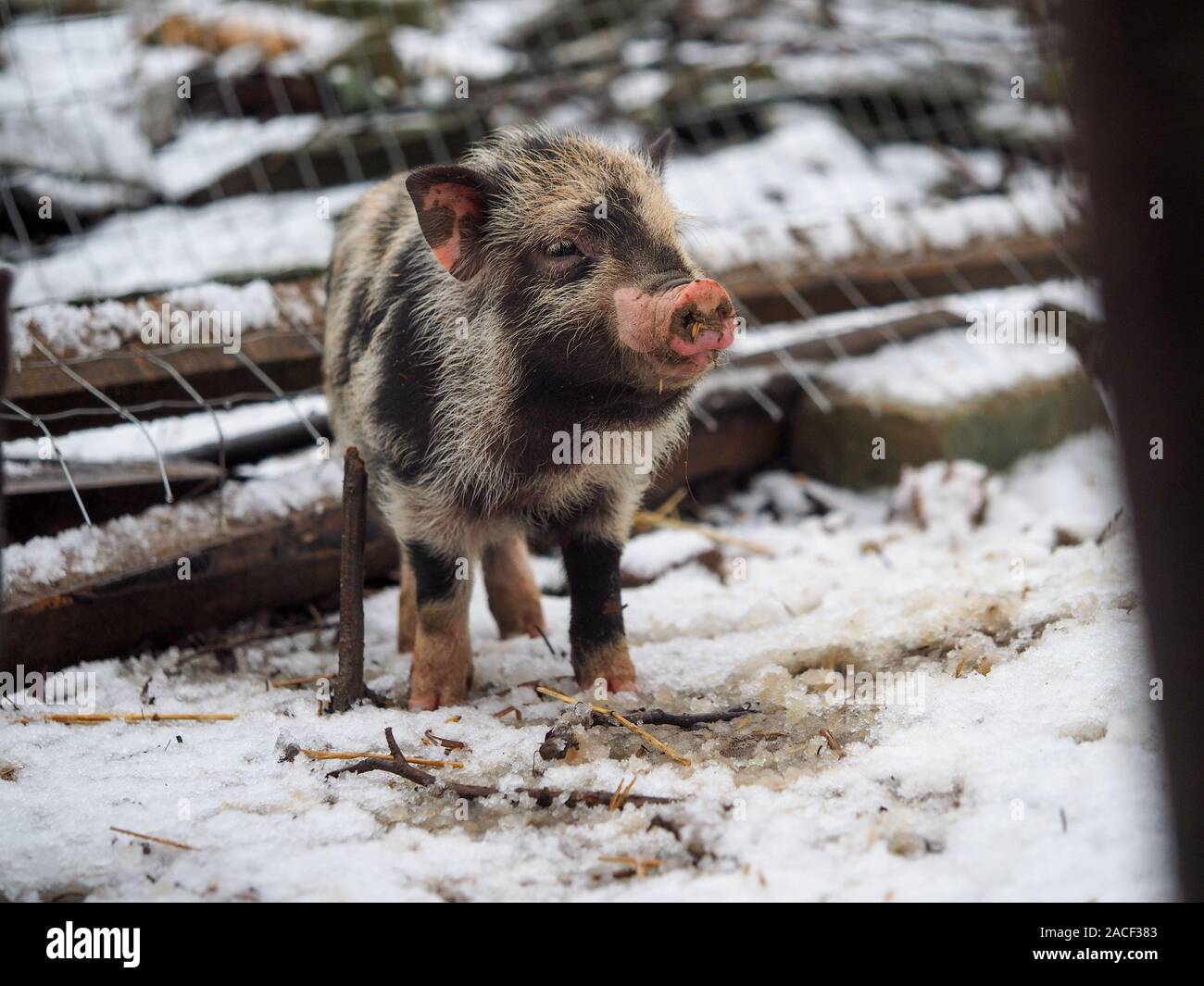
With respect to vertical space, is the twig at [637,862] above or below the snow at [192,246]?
below

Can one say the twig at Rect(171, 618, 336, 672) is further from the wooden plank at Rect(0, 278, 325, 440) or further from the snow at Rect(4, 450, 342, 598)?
the wooden plank at Rect(0, 278, 325, 440)

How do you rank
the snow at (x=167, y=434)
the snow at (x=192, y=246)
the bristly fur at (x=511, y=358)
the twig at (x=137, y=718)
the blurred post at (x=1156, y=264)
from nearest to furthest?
the blurred post at (x=1156, y=264) < the bristly fur at (x=511, y=358) < the twig at (x=137, y=718) < the snow at (x=167, y=434) < the snow at (x=192, y=246)

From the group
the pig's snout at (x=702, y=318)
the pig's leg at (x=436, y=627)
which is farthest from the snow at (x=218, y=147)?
the pig's snout at (x=702, y=318)

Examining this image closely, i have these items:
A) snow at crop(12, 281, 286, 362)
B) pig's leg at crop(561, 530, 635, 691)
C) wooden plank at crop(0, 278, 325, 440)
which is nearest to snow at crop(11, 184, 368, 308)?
snow at crop(12, 281, 286, 362)

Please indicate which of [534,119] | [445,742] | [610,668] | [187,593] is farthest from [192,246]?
[445,742]

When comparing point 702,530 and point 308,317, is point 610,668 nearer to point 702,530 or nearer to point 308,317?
point 702,530

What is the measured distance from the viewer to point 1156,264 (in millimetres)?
1501

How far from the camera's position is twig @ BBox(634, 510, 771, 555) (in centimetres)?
547

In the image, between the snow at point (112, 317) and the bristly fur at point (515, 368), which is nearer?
the bristly fur at point (515, 368)

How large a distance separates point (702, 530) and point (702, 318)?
9.02 feet

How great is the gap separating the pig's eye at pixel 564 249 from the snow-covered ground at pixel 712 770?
4.46 ft

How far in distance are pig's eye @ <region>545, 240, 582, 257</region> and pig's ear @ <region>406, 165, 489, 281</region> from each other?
295 mm

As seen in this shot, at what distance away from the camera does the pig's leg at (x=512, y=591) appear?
447 centimetres

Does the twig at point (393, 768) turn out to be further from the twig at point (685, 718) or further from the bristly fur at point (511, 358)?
the bristly fur at point (511, 358)
